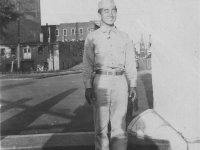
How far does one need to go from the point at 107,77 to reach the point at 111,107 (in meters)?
0.38

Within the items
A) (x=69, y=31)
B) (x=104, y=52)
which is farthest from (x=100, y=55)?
(x=69, y=31)

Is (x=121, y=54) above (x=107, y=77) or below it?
above

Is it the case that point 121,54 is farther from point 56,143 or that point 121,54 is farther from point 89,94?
point 56,143

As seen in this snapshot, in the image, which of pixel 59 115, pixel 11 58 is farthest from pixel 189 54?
pixel 11 58

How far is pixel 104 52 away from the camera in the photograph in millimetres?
3301

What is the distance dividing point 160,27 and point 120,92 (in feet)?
3.76

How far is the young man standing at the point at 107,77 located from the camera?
325 centimetres

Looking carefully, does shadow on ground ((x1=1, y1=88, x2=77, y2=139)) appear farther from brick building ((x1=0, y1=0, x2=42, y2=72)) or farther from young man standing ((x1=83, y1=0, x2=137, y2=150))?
brick building ((x1=0, y1=0, x2=42, y2=72))

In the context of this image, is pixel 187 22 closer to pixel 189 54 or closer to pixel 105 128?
pixel 189 54

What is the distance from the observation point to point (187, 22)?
3.54 m

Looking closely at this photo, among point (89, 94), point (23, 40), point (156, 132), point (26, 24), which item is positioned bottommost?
point (156, 132)

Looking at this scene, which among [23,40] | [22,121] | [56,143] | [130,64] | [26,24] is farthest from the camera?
[23,40]

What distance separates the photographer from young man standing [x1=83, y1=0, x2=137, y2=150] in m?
3.25

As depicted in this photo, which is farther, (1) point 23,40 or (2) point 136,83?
(1) point 23,40
